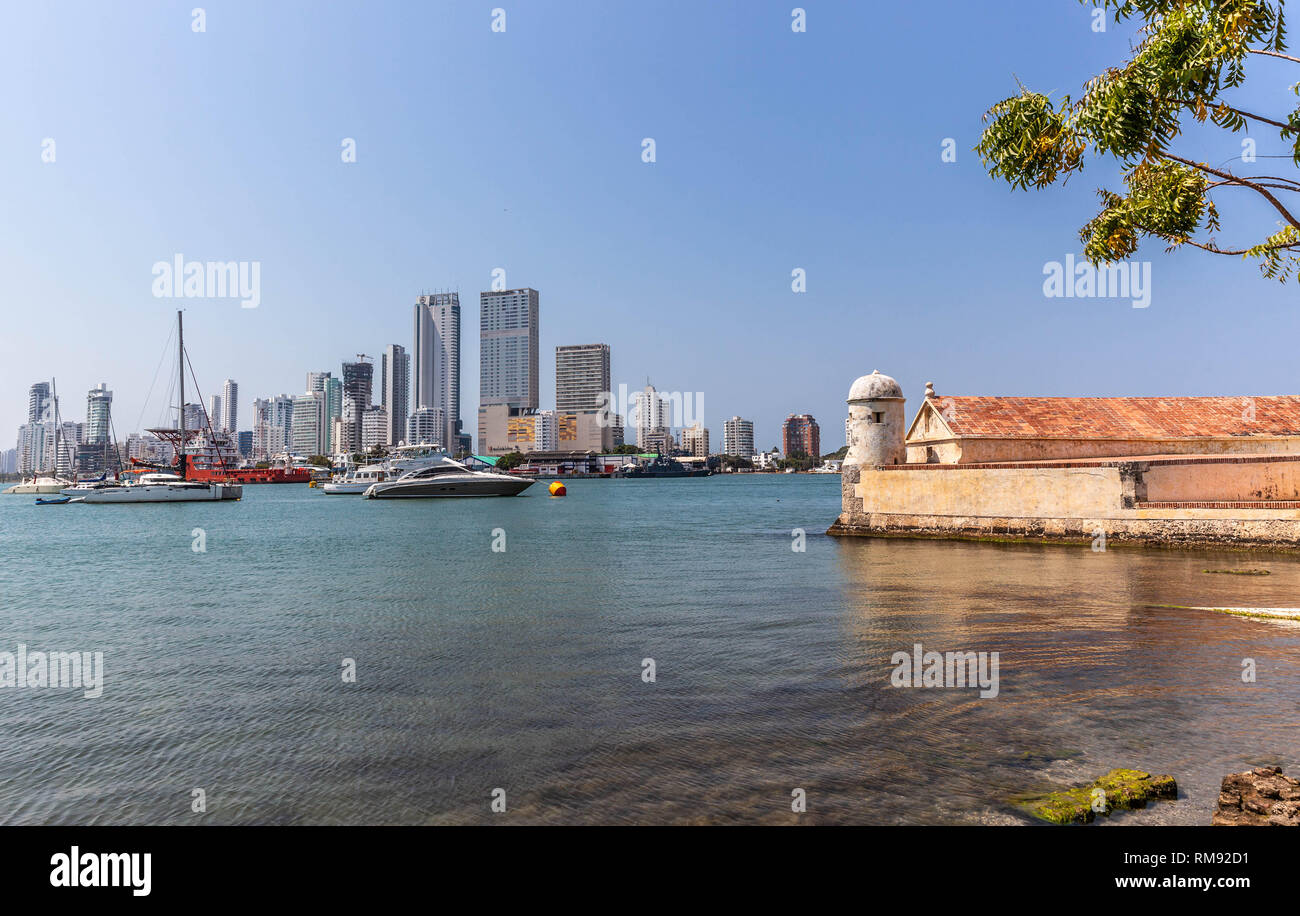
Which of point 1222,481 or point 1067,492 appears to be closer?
point 1222,481

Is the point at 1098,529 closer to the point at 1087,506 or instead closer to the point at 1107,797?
the point at 1087,506

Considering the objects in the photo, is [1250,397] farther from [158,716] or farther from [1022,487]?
[158,716]

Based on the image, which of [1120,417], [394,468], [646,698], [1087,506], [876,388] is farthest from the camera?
[394,468]

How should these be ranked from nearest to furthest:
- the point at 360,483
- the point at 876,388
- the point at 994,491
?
the point at 994,491 → the point at 876,388 → the point at 360,483

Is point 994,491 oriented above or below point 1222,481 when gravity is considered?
below

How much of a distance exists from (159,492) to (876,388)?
2724 inches

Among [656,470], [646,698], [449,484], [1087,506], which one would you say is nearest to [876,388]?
[1087,506]

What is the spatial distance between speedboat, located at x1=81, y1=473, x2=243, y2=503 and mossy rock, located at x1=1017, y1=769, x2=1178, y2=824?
81.8m

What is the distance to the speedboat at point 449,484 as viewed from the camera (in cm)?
7675

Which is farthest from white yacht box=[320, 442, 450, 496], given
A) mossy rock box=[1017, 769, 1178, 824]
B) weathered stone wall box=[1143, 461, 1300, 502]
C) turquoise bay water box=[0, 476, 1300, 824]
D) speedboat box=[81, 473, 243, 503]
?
mossy rock box=[1017, 769, 1178, 824]

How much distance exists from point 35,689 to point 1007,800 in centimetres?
1198

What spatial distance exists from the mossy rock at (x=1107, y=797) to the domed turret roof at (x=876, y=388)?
2509 centimetres

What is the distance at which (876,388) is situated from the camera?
30.0m
